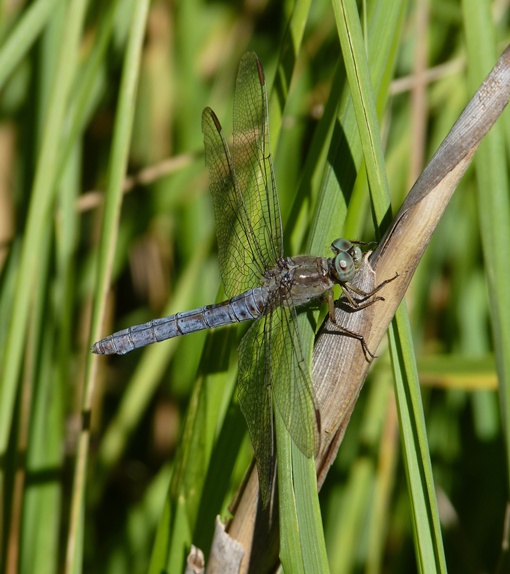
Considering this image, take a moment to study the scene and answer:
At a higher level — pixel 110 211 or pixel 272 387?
pixel 110 211

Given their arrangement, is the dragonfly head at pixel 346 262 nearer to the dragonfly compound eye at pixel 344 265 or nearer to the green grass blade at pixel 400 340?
the dragonfly compound eye at pixel 344 265

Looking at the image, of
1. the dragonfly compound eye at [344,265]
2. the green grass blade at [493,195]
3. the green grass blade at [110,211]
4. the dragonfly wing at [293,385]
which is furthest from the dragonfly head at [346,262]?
the green grass blade at [110,211]

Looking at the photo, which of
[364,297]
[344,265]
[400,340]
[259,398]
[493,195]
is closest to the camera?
[400,340]

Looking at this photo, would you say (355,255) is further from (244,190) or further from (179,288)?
(179,288)

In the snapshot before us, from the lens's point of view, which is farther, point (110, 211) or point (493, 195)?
point (110, 211)

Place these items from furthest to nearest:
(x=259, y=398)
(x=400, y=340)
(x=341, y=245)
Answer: (x=341, y=245) → (x=259, y=398) → (x=400, y=340)

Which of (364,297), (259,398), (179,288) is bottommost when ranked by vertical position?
(259,398)

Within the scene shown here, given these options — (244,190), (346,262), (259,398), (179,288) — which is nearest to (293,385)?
(259,398)

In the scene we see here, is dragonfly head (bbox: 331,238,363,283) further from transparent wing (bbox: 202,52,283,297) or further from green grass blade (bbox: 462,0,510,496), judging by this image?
green grass blade (bbox: 462,0,510,496)
